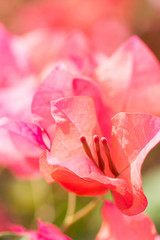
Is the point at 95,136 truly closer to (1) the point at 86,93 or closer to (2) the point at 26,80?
(1) the point at 86,93

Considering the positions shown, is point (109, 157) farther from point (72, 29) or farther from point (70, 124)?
point (72, 29)

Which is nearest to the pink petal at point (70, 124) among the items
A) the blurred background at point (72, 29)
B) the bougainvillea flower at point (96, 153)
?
the bougainvillea flower at point (96, 153)

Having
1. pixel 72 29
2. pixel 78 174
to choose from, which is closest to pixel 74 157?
pixel 78 174

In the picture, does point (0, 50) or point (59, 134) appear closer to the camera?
point (59, 134)

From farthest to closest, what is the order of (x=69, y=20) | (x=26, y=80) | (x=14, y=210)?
1. (x=69, y=20)
2. (x=14, y=210)
3. (x=26, y=80)

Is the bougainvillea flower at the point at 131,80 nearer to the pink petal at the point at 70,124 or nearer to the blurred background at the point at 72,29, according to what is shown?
the pink petal at the point at 70,124

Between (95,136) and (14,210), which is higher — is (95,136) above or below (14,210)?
above

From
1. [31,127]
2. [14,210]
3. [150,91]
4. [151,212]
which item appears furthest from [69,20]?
[31,127]
